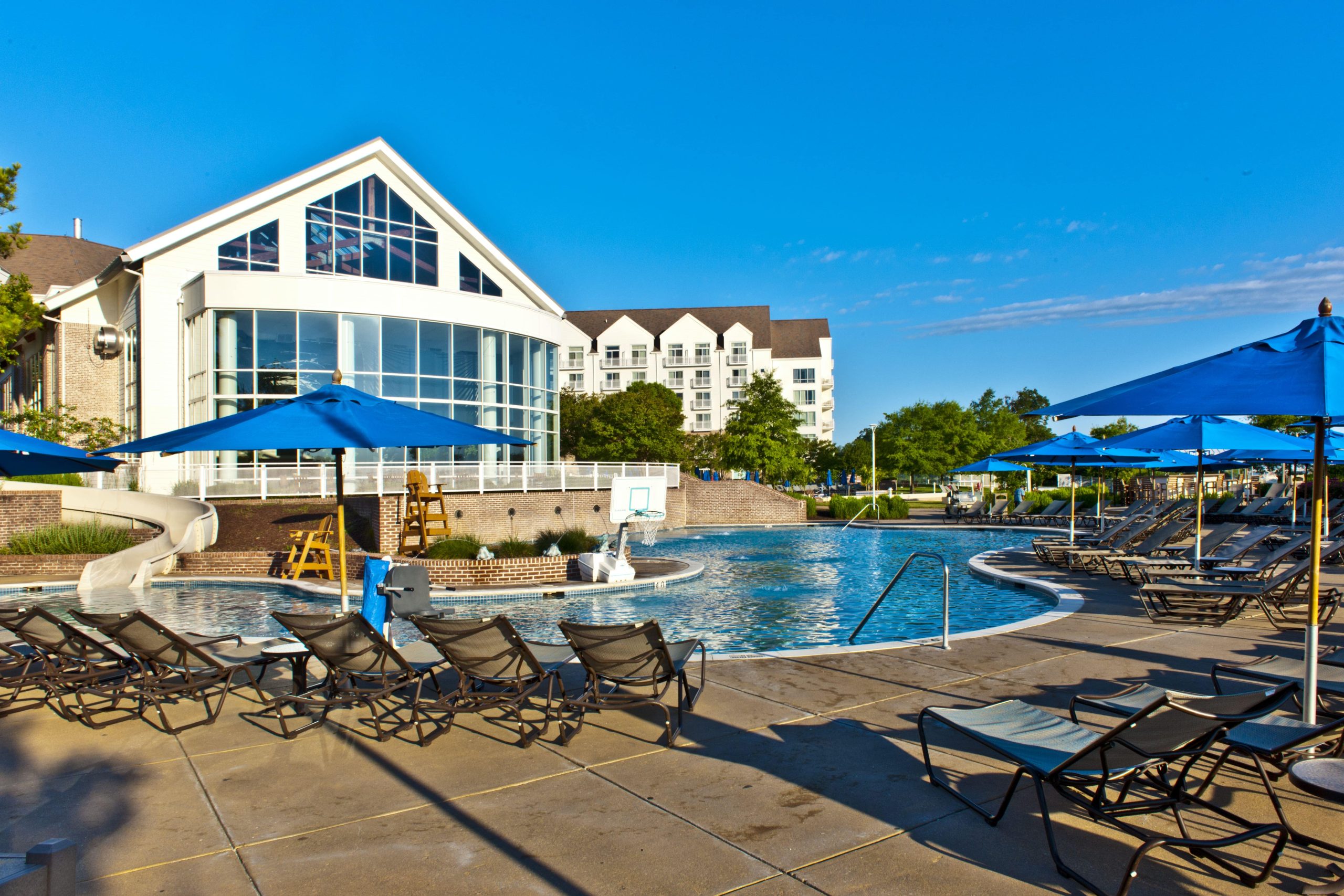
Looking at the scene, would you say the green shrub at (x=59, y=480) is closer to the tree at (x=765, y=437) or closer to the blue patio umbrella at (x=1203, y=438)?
the blue patio umbrella at (x=1203, y=438)

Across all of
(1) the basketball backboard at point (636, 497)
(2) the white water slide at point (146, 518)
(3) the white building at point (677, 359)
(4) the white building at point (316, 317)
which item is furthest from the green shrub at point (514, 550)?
(3) the white building at point (677, 359)

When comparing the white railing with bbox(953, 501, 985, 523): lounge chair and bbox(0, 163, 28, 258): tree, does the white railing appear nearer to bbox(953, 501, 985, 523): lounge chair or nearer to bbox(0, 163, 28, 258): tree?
bbox(953, 501, 985, 523): lounge chair

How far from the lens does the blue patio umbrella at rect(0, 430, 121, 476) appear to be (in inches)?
325

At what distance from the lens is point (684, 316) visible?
80562 mm

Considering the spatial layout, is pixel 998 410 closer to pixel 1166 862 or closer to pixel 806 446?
pixel 806 446

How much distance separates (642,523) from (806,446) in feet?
145

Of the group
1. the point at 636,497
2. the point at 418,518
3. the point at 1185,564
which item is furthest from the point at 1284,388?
the point at 418,518

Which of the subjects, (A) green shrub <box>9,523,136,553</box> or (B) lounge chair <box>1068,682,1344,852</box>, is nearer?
(B) lounge chair <box>1068,682,1344,852</box>

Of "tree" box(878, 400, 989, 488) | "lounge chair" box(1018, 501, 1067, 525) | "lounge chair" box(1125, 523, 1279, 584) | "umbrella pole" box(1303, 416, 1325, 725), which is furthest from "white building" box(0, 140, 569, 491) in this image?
"tree" box(878, 400, 989, 488)

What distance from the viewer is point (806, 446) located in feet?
240

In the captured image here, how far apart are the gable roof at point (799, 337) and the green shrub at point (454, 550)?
228 ft

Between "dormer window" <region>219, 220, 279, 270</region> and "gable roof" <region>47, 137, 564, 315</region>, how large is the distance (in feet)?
2.06

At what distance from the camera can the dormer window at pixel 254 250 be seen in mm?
26984

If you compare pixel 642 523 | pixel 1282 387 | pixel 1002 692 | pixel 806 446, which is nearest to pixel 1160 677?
pixel 1002 692
